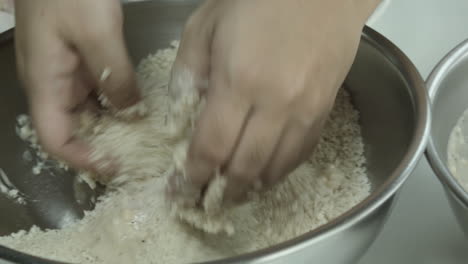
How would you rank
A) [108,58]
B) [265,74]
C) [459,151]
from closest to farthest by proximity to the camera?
[265,74] < [108,58] < [459,151]

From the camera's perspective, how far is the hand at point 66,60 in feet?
1.82

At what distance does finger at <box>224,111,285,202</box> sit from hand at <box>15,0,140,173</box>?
0.18 m

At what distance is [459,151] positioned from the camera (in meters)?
0.67

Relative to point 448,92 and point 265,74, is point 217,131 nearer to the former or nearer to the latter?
point 265,74

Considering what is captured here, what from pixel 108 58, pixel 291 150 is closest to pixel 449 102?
pixel 291 150

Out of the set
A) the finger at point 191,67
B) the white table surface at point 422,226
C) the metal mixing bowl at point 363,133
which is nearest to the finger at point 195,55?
the finger at point 191,67

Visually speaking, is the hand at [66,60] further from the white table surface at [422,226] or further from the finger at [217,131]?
the white table surface at [422,226]

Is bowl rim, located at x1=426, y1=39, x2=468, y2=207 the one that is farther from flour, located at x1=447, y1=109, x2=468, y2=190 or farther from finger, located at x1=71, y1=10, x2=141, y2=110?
finger, located at x1=71, y1=10, x2=141, y2=110

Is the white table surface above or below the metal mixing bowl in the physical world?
below

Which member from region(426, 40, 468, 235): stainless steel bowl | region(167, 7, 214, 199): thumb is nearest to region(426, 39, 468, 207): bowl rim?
region(426, 40, 468, 235): stainless steel bowl

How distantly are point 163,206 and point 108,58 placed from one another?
0.18 m

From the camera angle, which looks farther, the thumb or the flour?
the flour

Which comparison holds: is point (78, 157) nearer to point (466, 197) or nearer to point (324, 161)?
point (324, 161)

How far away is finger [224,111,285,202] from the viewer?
0.45 meters
